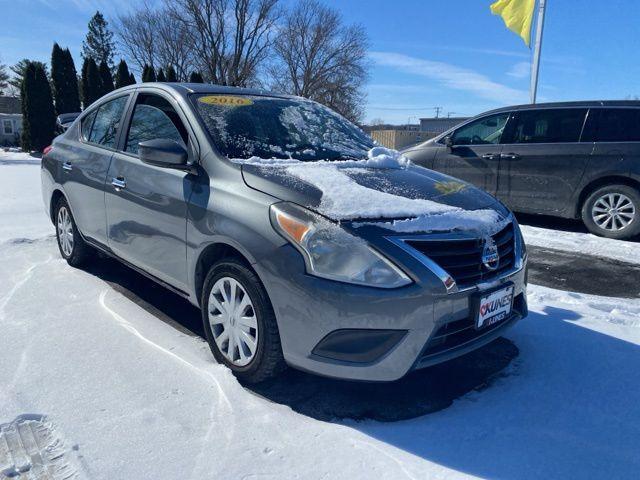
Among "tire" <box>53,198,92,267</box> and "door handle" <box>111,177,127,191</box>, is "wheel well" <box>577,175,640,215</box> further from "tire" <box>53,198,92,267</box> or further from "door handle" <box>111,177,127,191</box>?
"tire" <box>53,198,92,267</box>

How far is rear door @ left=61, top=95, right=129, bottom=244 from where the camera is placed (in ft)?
12.6

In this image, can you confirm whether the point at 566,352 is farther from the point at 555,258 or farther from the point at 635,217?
the point at 635,217

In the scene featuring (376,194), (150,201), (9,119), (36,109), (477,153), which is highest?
(9,119)


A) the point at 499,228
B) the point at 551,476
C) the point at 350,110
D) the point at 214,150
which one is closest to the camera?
the point at 551,476

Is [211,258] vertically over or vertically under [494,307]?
over

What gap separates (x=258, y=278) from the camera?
2459 millimetres

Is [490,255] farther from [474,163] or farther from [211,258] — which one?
[474,163]

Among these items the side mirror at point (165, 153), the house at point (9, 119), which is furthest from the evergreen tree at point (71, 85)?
the side mirror at point (165, 153)

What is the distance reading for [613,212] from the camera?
19.9ft

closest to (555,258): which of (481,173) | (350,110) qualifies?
(481,173)

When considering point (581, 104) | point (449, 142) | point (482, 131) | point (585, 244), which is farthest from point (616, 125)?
point (449, 142)

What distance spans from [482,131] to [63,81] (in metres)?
25.4

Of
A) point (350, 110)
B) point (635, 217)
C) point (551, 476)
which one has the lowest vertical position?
point (551, 476)

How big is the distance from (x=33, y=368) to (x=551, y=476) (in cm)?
263
